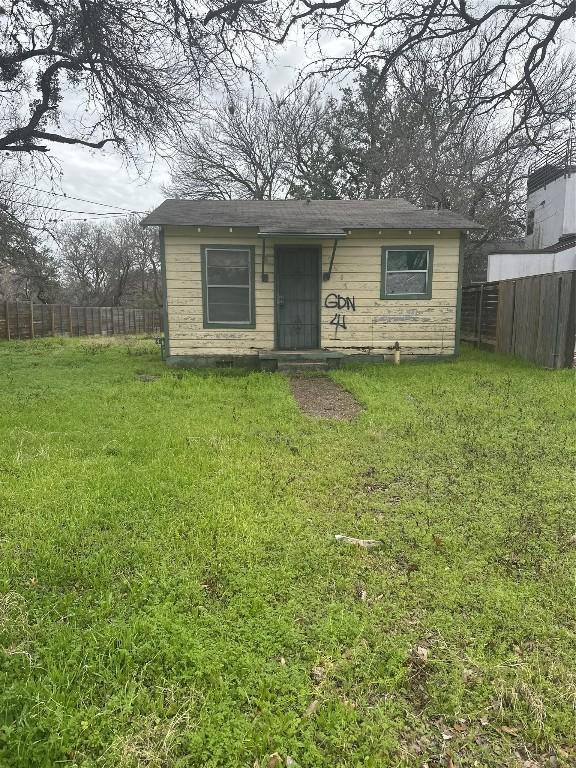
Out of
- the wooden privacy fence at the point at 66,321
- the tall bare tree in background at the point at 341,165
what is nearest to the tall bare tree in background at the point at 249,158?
the tall bare tree in background at the point at 341,165

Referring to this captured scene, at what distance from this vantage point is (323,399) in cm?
684

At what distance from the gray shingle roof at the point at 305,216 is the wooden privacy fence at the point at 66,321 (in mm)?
11988

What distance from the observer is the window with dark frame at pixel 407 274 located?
9.73 metres

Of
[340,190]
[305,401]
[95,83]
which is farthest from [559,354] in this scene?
[340,190]

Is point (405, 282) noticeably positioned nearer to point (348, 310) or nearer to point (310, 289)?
point (348, 310)

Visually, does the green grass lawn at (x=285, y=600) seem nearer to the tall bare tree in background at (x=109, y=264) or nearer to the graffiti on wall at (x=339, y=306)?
the graffiti on wall at (x=339, y=306)

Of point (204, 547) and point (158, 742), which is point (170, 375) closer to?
point (204, 547)

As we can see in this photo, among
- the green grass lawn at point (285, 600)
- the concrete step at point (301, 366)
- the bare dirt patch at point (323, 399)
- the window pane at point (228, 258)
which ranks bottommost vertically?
the green grass lawn at point (285, 600)

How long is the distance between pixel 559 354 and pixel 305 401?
480 centimetres

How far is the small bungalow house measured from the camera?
31.0ft

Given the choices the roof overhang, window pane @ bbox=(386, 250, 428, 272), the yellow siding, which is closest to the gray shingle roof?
the roof overhang

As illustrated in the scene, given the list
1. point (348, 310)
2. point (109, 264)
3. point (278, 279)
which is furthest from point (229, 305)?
point (109, 264)

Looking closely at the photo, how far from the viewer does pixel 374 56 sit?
343 cm

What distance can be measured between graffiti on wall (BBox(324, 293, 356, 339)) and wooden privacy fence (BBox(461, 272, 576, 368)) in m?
3.40
